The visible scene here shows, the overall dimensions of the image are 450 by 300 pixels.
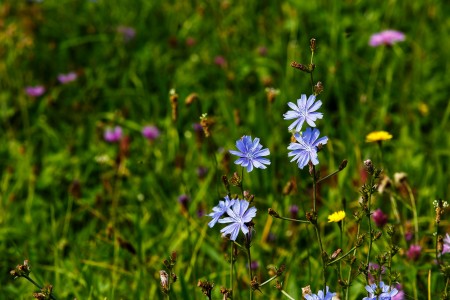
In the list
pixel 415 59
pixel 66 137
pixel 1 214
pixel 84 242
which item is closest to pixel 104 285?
pixel 84 242

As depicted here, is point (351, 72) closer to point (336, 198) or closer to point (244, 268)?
point (336, 198)

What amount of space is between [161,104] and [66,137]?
1.73 feet

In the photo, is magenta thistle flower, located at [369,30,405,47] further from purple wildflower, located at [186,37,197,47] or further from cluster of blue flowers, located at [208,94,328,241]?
cluster of blue flowers, located at [208,94,328,241]

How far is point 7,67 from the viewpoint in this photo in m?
3.67

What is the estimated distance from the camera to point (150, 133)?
3.15 m

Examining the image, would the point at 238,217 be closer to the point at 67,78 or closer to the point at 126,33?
the point at 67,78

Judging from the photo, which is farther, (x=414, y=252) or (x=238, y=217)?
(x=414, y=252)

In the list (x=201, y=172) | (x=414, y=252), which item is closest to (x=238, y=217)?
(x=414, y=252)

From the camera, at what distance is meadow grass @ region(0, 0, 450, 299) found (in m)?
2.43

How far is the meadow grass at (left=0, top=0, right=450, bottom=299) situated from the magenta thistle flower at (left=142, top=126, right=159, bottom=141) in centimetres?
4

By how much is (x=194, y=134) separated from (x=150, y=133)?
0.23 meters

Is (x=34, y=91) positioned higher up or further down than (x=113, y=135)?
higher up

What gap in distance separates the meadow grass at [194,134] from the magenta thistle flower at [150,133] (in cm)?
4

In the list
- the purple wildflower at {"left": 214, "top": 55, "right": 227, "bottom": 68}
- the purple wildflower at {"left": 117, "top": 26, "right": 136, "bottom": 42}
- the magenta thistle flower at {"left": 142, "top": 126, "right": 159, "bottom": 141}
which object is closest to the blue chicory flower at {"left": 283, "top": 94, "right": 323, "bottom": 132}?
the magenta thistle flower at {"left": 142, "top": 126, "right": 159, "bottom": 141}
